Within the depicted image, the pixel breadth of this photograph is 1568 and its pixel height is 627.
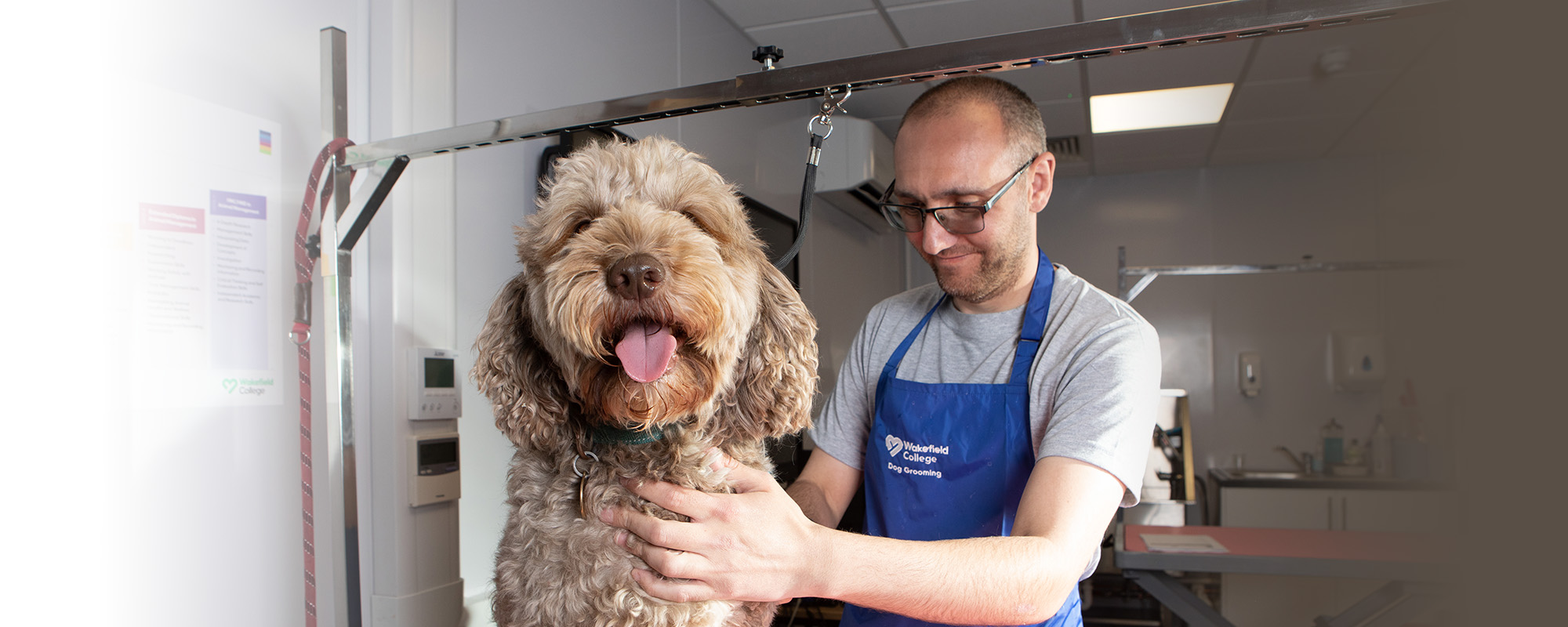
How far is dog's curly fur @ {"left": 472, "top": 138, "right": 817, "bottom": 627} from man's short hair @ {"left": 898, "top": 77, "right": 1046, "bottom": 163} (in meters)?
0.49

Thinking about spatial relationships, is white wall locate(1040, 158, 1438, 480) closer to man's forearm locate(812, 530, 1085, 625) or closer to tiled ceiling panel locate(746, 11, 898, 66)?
tiled ceiling panel locate(746, 11, 898, 66)

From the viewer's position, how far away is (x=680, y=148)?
115 cm

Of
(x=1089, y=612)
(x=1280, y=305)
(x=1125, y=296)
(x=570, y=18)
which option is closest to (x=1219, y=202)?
(x=1280, y=305)

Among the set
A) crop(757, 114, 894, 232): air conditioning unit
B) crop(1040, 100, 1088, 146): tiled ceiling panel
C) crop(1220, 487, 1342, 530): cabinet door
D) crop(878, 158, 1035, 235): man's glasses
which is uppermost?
crop(1040, 100, 1088, 146): tiled ceiling panel

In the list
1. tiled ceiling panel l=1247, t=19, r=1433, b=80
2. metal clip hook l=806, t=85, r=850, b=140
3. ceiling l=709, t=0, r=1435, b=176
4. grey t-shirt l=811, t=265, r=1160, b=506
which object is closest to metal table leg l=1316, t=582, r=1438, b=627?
ceiling l=709, t=0, r=1435, b=176

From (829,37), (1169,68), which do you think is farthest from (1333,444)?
(829,37)

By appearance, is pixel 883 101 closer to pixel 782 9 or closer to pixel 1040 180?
pixel 782 9

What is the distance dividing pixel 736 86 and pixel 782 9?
248 cm

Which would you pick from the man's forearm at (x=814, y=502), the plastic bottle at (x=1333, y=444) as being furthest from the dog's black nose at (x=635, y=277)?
the plastic bottle at (x=1333, y=444)

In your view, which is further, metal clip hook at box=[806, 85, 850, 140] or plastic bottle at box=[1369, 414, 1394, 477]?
plastic bottle at box=[1369, 414, 1394, 477]

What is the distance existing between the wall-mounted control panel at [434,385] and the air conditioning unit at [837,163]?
205 centimetres

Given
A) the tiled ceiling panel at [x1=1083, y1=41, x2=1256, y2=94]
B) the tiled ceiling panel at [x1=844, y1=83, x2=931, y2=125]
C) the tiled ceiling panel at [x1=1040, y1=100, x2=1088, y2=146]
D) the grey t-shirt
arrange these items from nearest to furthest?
the grey t-shirt → the tiled ceiling panel at [x1=1083, y1=41, x2=1256, y2=94] → the tiled ceiling panel at [x1=844, y1=83, x2=931, y2=125] → the tiled ceiling panel at [x1=1040, y1=100, x2=1088, y2=146]

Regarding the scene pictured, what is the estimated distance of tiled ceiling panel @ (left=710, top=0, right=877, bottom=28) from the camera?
3393mm

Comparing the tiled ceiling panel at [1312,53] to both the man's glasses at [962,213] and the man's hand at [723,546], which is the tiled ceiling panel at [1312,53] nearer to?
the man's glasses at [962,213]
